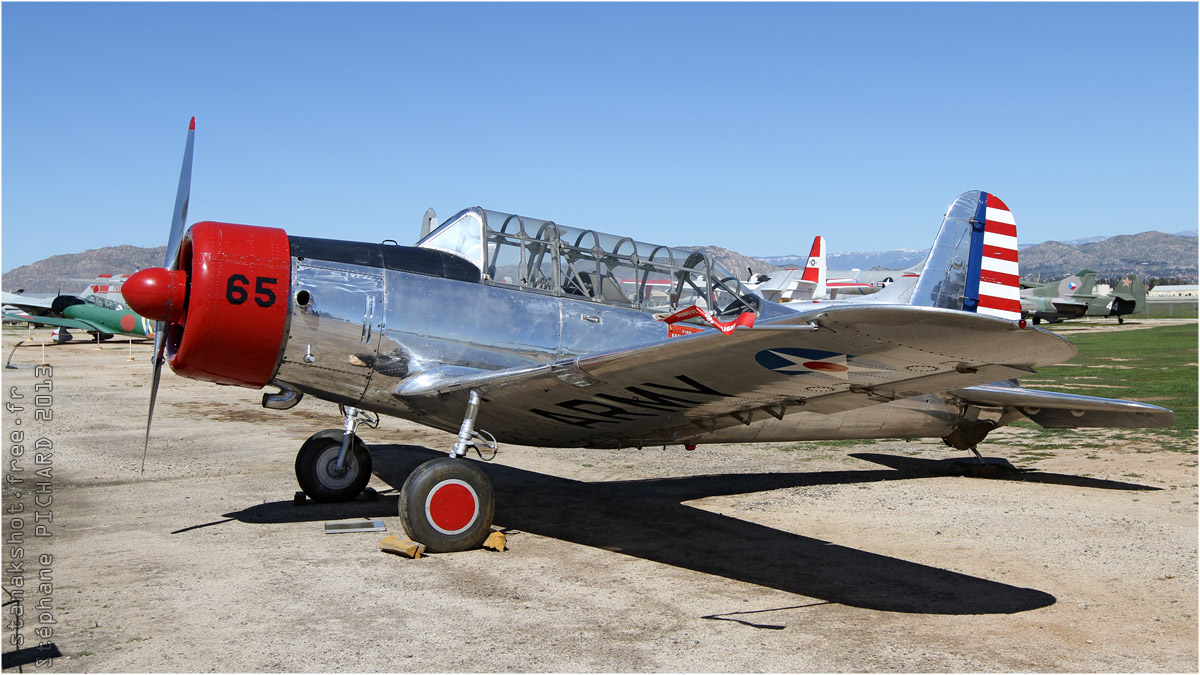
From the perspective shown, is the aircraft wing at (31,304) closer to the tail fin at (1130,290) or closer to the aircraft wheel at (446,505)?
the aircraft wheel at (446,505)

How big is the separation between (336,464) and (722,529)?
344 centimetres

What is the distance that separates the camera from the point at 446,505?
239 inches

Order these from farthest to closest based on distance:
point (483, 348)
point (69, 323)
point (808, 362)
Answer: point (69, 323), point (483, 348), point (808, 362)

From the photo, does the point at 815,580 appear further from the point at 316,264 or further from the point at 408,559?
the point at 316,264

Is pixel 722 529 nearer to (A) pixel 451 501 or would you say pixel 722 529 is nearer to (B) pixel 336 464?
(A) pixel 451 501

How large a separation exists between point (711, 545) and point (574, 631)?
87.8 inches

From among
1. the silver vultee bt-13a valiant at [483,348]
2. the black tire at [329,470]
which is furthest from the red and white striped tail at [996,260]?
the black tire at [329,470]

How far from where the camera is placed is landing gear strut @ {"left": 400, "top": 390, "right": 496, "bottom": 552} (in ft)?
19.7

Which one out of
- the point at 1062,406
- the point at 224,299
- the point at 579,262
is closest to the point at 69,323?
the point at 224,299

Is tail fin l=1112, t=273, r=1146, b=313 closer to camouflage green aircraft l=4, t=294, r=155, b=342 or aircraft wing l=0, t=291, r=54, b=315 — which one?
camouflage green aircraft l=4, t=294, r=155, b=342

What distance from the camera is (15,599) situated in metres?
4.84

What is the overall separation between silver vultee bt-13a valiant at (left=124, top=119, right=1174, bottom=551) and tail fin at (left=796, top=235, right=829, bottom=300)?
39.3 m

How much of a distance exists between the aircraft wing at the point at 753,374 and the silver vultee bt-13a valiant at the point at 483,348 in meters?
0.02

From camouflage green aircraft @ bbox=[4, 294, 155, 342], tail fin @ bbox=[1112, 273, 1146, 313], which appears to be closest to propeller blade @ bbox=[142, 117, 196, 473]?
camouflage green aircraft @ bbox=[4, 294, 155, 342]
